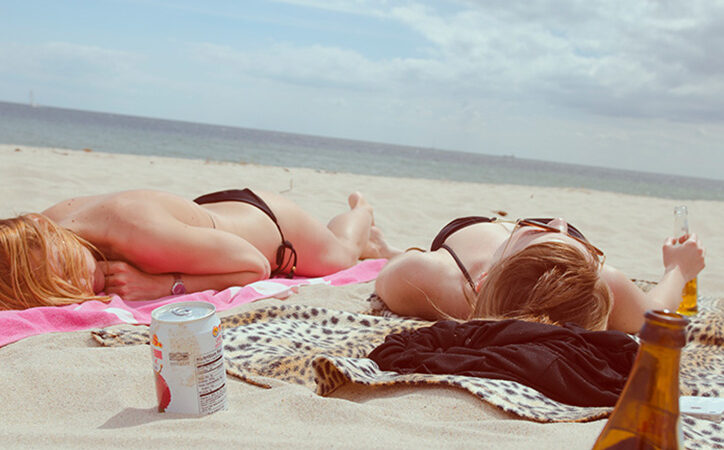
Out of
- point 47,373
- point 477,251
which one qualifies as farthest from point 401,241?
point 47,373

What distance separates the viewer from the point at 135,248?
2.99m

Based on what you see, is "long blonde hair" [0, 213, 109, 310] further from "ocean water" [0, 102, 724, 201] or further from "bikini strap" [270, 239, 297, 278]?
"ocean water" [0, 102, 724, 201]

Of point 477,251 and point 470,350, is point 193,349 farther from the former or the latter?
point 477,251

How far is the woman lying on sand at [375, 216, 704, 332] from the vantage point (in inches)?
85.0

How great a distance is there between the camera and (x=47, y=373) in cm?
184

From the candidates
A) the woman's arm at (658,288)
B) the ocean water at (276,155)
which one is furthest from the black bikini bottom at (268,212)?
the ocean water at (276,155)

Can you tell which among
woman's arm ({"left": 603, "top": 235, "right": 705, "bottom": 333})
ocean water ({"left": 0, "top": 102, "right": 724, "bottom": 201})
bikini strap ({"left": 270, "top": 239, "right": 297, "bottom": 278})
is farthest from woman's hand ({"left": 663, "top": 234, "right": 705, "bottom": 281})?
ocean water ({"left": 0, "top": 102, "right": 724, "bottom": 201})

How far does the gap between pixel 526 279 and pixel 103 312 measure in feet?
6.42

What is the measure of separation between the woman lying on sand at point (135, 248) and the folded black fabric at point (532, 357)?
1.47 m

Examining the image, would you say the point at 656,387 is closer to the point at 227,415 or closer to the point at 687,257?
the point at 227,415

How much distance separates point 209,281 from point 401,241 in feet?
7.82

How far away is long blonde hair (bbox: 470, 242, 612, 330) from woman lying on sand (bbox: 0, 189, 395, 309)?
1.66 metres

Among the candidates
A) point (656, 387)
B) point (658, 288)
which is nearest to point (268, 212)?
point (658, 288)

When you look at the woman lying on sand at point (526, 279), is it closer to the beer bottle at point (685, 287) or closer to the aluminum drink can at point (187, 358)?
the beer bottle at point (685, 287)
